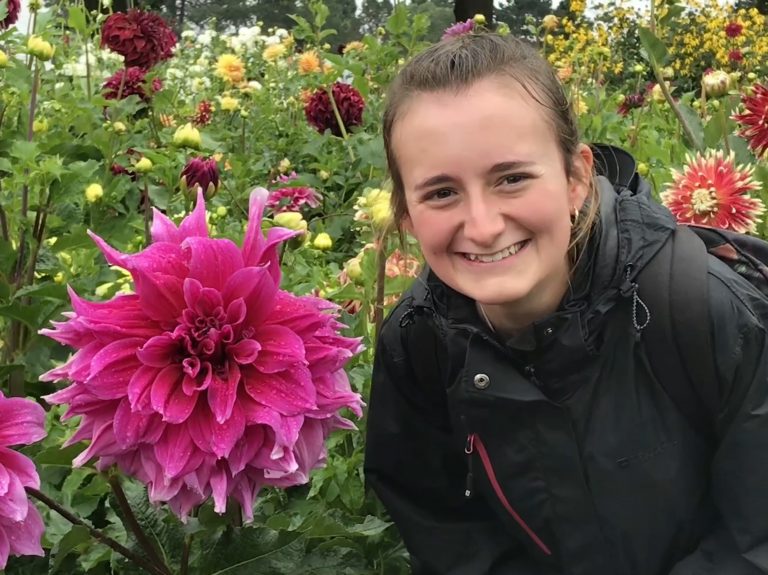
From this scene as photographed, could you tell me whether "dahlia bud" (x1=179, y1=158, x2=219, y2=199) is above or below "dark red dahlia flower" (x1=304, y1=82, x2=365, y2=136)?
above

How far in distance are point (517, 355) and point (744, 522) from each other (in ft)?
1.23

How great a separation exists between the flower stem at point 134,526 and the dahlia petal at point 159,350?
147mm

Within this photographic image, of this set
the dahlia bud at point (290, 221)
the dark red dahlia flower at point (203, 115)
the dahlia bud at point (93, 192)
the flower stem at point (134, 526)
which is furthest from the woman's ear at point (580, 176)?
the dark red dahlia flower at point (203, 115)

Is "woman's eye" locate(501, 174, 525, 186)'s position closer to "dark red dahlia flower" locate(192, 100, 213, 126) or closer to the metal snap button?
the metal snap button

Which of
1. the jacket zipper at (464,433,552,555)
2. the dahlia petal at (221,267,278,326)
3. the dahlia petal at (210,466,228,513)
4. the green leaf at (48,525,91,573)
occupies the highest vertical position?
the dahlia petal at (221,267,278,326)

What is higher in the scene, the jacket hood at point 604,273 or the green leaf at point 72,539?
the jacket hood at point 604,273

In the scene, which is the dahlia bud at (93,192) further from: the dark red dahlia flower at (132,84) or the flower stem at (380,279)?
the dark red dahlia flower at (132,84)

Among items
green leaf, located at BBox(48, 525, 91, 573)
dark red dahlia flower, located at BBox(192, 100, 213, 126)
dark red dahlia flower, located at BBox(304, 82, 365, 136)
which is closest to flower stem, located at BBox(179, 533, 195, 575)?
green leaf, located at BBox(48, 525, 91, 573)

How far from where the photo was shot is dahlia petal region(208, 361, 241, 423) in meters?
0.83

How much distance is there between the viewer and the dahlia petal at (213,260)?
34.2 inches

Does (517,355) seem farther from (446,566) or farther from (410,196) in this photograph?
(446,566)

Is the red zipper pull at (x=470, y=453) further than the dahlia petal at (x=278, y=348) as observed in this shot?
Yes

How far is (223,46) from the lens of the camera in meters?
6.66

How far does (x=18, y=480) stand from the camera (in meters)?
0.85
